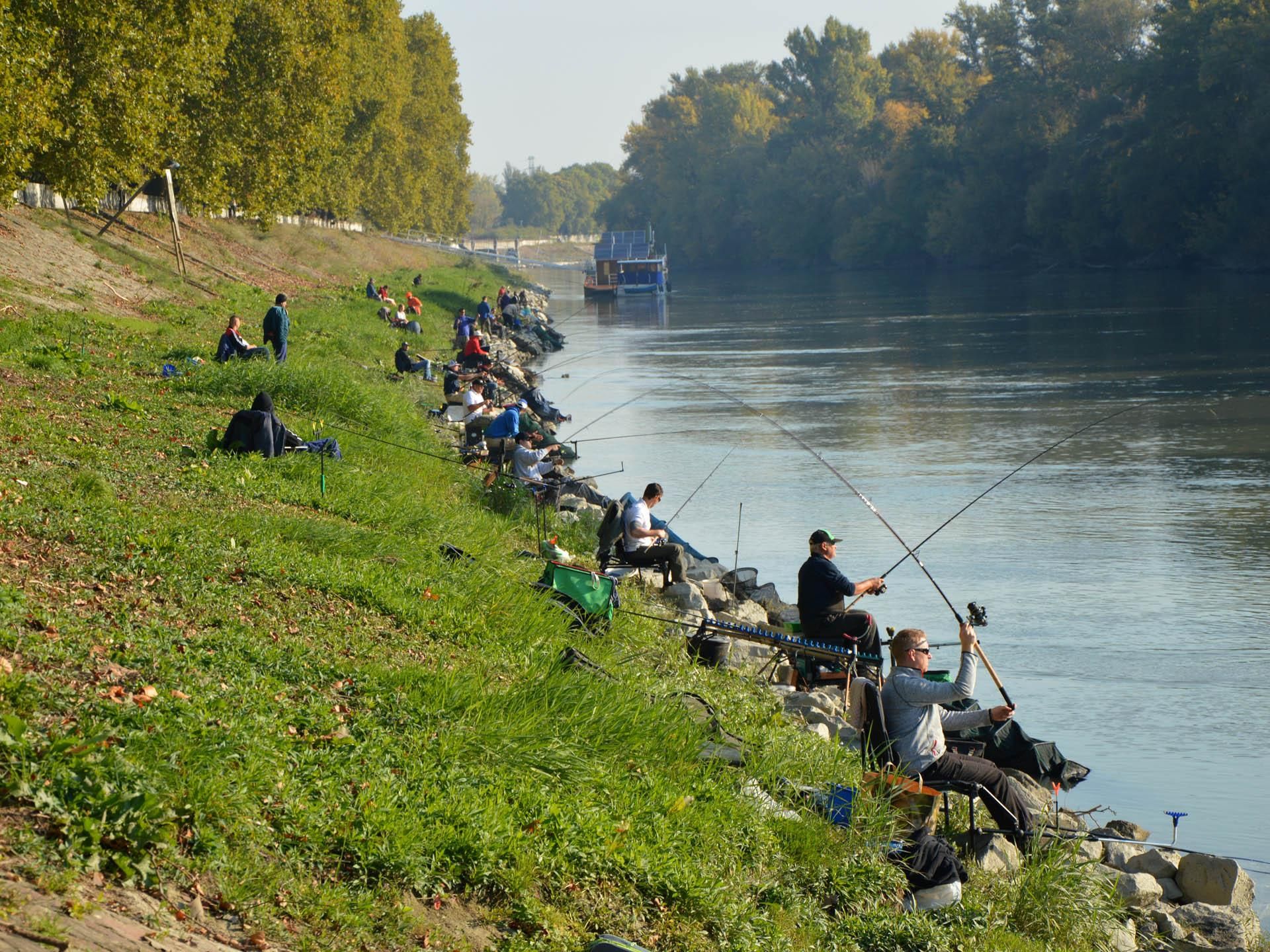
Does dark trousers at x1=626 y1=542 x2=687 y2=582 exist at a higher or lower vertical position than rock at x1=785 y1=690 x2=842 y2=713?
higher

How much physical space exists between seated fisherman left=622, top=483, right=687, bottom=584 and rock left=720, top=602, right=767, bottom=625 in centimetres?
58

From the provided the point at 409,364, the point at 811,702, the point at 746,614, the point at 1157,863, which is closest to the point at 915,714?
the point at 1157,863

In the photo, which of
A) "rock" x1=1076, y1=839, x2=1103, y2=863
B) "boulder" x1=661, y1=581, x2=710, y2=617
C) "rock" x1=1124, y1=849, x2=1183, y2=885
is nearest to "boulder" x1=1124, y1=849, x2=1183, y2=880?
"rock" x1=1124, y1=849, x2=1183, y2=885

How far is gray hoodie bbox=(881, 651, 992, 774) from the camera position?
7535mm

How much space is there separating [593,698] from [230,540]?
9.10ft

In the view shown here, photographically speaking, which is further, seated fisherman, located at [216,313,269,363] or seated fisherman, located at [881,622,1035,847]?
seated fisherman, located at [216,313,269,363]

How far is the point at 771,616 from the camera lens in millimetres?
13625

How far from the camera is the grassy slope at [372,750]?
5051 mm

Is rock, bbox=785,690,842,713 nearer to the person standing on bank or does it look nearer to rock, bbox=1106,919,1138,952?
rock, bbox=1106,919,1138,952

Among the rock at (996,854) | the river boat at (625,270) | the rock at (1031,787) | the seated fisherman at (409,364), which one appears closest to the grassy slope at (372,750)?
the rock at (996,854)

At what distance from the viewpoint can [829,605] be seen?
1066cm

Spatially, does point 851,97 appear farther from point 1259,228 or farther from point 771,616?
point 771,616

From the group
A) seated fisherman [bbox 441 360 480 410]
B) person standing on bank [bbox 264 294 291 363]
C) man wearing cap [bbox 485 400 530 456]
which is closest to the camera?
man wearing cap [bbox 485 400 530 456]

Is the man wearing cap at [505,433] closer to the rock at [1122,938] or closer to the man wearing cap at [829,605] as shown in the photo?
the man wearing cap at [829,605]
